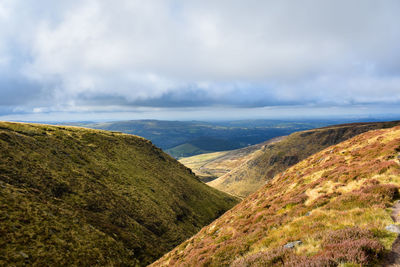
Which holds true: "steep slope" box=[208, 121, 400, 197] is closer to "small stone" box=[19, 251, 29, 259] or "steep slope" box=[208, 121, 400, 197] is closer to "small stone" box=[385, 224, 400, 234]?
"small stone" box=[19, 251, 29, 259]

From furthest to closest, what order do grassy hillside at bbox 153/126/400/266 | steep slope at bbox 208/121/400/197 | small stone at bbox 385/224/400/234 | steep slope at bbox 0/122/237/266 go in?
1. steep slope at bbox 208/121/400/197
2. steep slope at bbox 0/122/237/266
3. small stone at bbox 385/224/400/234
4. grassy hillside at bbox 153/126/400/266

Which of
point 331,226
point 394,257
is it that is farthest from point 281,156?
point 394,257

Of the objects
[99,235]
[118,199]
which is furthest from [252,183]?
[99,235]

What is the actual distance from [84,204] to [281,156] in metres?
157

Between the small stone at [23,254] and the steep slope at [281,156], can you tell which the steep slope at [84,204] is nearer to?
the small stone at [23,254]

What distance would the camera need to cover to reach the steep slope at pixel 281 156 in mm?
147875

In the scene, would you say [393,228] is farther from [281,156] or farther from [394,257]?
[281,156]

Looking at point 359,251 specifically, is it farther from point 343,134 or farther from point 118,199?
point 343,134

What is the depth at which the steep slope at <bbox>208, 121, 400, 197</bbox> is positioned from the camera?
147875mm

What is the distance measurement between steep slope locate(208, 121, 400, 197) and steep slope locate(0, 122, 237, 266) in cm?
8713

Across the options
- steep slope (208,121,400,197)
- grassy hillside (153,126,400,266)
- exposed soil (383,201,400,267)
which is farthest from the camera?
steep slope (208,121,400,197)

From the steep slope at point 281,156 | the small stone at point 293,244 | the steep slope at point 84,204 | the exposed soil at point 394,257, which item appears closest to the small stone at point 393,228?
the exposed soil at point 394,257

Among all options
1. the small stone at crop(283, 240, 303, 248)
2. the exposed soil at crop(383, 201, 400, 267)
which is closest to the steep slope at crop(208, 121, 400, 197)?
the small stone at crop(283, 240, 303, 248)

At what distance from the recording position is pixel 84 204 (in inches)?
1353
